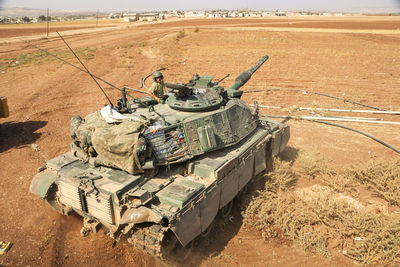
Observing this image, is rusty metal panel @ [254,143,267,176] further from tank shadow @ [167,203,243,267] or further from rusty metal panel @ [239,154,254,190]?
tank shadow @ [167,203,243,267]

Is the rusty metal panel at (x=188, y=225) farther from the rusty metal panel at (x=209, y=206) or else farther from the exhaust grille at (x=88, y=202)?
the exhaust grille at (x=88, y=202)

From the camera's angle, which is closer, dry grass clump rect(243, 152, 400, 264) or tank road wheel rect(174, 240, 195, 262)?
tank road wheel rect(174, 240, 195, 262)

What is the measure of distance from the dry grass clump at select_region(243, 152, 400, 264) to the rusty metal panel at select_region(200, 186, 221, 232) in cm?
147

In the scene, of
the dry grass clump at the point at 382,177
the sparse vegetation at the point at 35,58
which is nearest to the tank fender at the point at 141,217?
the dry grass clump at the point at 382,177

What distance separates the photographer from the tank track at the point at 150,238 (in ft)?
18.1


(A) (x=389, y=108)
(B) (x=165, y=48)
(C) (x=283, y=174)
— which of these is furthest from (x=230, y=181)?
(B) (x=165, y=48)

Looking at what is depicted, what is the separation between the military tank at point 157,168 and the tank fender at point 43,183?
24 mm

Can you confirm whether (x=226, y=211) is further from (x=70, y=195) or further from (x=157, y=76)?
(x=157, y=76)

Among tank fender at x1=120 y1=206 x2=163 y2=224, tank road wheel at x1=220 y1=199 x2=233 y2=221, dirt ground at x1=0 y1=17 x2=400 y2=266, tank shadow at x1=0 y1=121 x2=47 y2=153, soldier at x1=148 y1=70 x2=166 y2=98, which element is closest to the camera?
tank fender at x1=120 y1=206 x2=163 y2=224

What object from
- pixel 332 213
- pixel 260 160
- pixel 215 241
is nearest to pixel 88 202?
pixel 215 241

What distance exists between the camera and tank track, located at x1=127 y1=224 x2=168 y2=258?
18.1ft

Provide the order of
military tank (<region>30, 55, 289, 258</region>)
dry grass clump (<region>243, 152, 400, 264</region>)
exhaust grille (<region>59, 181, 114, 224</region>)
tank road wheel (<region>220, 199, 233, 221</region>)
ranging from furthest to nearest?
tank road wheel (<region>220, 199, 233, 221</region>), dry grass clump (<region>243, 152, 400, 264</region>), exhaust grille (<region>59, 181, 114, 224</region>), military tank (<region>30, 55, 289, 258</region>)

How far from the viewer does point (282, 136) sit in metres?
9.74

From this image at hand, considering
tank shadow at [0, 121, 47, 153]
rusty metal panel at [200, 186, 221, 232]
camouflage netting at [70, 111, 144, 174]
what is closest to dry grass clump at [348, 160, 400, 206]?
rusty metal panel at [200, 186, 221, 232]
